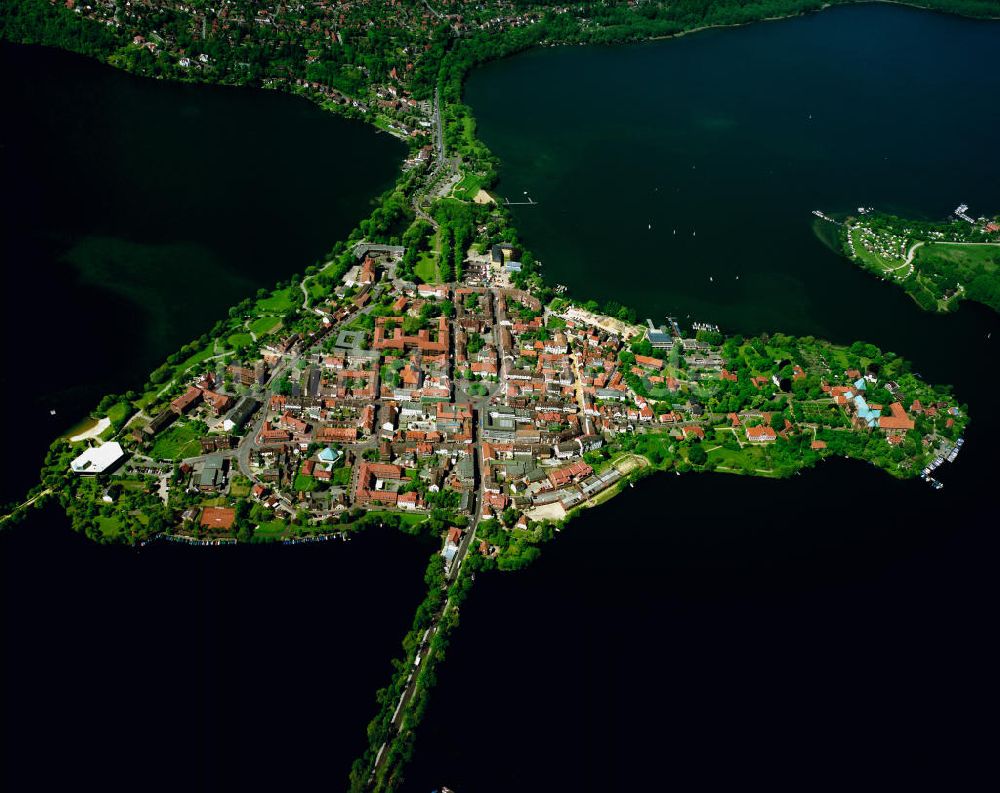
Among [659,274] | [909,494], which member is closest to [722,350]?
[659,274]

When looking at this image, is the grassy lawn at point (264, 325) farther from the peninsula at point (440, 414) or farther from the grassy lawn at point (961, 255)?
the grassy lawn at point (961, 255)

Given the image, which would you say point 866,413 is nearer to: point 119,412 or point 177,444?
point 177,444

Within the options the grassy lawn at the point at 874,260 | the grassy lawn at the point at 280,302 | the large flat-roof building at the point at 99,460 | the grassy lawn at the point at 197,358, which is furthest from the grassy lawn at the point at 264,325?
the grassy lawn at the point at 874,260

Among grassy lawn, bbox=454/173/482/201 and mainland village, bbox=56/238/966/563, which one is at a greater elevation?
grassy lawn, bbox=454/173/482/201

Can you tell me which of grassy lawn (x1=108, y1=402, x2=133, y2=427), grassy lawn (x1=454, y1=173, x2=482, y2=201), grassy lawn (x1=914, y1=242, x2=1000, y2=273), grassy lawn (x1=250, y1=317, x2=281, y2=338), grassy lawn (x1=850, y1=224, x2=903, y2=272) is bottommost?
grassy lawn (x1=108, y1=402, x2=133, y2=427)

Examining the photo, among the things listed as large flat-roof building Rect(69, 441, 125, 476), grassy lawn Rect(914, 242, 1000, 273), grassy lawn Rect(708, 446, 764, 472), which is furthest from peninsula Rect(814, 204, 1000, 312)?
large flat-roof building Rect(69, 441, 125, 476)

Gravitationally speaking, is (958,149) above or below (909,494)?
above

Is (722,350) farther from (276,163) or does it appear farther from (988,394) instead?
(276,163)

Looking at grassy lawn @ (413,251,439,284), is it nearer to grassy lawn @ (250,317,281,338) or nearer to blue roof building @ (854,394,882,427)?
grassy lawn @ (250,317,281,338)
